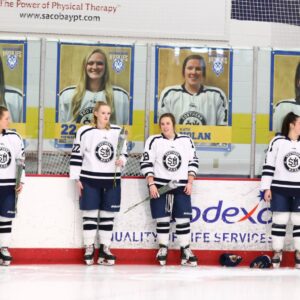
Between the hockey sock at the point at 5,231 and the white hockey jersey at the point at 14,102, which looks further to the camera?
A: the white hockey jersey at the point at 14,102

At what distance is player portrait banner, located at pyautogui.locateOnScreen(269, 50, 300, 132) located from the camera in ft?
24.1

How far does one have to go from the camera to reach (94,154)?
7.04 m

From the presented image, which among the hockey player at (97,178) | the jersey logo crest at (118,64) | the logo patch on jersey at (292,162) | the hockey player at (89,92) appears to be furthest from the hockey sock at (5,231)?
the logo patch on jersey at (292,162)

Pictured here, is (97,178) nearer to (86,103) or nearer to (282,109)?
(86,103)

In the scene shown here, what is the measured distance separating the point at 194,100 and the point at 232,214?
3.03ft

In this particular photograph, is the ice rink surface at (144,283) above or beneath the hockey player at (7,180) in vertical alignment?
beneath

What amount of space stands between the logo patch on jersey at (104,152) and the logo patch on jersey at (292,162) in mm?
1310

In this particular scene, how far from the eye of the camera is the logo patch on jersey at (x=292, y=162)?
23.4 ft

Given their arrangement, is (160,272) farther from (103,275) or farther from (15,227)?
(15,227)

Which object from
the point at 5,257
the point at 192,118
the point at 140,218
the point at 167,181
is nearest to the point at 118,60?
the point at 192,118

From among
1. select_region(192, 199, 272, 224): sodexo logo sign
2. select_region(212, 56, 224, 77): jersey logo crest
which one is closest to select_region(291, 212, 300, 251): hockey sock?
select_region(192, 199, 272, 224): sodexo logo sign

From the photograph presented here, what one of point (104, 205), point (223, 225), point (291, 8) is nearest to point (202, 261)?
point (223, 225)

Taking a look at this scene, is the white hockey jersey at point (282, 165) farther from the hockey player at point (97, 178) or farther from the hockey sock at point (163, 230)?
the hockey player at point (97, 178)

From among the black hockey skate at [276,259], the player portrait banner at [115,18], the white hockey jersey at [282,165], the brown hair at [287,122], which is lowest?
the black hockey skate at [276,259]
